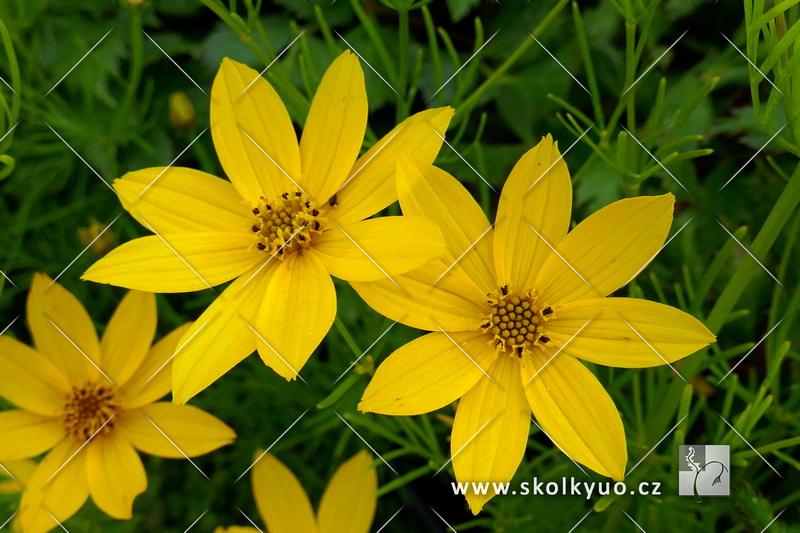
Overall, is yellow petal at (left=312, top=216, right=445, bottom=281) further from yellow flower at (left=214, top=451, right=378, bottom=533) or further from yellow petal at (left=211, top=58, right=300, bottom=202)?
yellow flower at (left=214, top=451, right=378, bottom=533)

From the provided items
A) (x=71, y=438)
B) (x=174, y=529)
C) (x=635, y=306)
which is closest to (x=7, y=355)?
(x=71, y=438)

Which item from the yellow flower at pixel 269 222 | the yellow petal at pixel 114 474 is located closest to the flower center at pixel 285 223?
the yellow flower at pixel 269 222

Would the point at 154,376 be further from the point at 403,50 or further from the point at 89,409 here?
the point at 403,50

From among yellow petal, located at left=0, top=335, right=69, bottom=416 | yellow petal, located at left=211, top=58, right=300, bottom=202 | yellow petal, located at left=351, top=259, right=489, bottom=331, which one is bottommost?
yellow petal, located at left=351, top=259, right=489, bottom=331

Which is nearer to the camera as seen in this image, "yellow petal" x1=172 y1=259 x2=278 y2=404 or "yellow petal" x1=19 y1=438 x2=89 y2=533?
"yellow petal" x1=172 y1=259 x2=278 y2=404

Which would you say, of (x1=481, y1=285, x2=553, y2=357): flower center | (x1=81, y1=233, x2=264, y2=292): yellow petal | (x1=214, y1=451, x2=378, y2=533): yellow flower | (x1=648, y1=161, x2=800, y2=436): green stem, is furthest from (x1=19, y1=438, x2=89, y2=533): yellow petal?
(x1=648, y1=161, x2=800, y2=436): green stem

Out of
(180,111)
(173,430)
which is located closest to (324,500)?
(173,430)

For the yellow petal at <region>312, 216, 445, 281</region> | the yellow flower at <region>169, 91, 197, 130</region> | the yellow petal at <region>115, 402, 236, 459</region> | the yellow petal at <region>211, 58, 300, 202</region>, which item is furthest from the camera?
the yellow flower at <region>169, 91, 197, 130</region>

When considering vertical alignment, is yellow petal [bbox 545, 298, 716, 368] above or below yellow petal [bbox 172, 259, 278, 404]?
below
